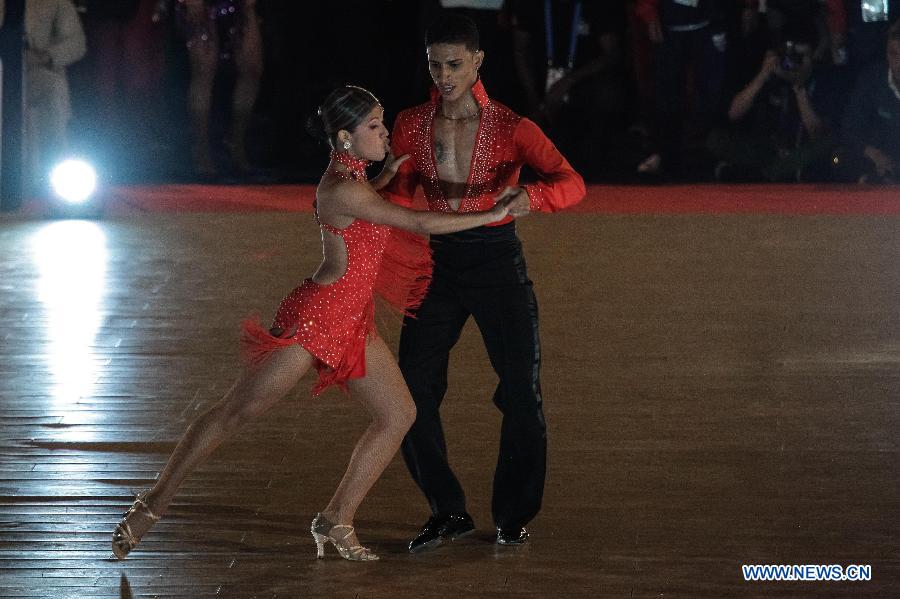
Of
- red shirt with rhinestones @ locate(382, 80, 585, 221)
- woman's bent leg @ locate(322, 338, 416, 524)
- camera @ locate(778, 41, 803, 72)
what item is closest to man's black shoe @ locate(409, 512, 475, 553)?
woman's bent leg @ locate(322, 338, 416, 524)

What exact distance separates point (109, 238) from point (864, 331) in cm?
517

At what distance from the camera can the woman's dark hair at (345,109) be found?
4605 millimetres

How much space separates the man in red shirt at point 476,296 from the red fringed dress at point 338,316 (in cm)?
30

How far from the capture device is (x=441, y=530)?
4.95 metres

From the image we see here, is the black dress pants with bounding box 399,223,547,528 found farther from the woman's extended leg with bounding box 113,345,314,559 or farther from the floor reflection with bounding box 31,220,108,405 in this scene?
the floor reflection with bounding box 31,220,108,405

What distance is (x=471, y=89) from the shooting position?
4973 millimetres

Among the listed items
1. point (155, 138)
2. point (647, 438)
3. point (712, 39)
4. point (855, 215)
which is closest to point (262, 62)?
point (155, 138)

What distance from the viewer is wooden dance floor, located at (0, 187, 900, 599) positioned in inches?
187

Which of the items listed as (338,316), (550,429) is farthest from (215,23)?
(338,316)

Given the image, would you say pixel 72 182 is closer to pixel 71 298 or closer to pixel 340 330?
pixel 71 298

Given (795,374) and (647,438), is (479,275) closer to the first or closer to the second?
(647,438)

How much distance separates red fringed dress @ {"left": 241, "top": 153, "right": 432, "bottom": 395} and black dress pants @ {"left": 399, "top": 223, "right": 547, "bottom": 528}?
0.94 ft

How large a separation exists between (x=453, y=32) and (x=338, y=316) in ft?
2.96

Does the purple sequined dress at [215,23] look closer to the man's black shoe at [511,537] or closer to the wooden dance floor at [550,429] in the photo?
the wooden dance floor at [550,429]
